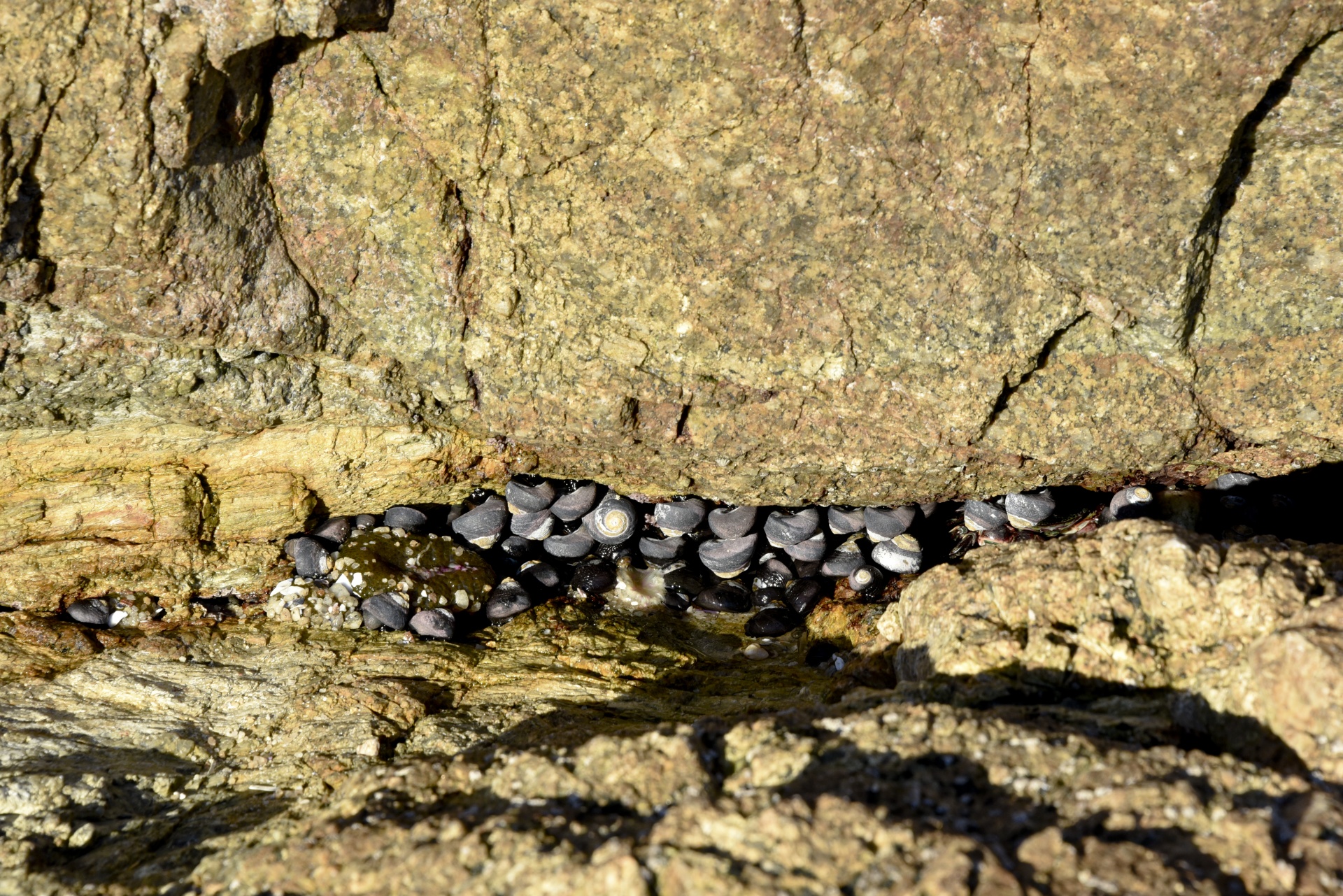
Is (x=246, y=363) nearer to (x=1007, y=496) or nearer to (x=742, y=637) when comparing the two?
(x=742, y=637)

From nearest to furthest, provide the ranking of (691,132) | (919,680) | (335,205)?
1. (919,680)
2. (691,132)
3. (335,205)

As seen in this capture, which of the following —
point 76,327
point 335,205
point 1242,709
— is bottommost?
point 1242,709

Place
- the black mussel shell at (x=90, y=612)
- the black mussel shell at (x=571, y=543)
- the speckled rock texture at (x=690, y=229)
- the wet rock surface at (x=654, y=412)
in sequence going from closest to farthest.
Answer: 1. the wet rock surface at (x=654, y=412)
2. the speckled rock texture at (x=690, y=229)
3. the black mussel shell at (x=90, y=612)
4. the black mussel shell at (x=571, y=543)

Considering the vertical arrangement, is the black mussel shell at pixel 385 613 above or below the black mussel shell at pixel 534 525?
below

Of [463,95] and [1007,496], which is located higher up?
[463,95]

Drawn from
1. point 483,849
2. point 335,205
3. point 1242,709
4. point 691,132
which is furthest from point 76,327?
point 1242,709

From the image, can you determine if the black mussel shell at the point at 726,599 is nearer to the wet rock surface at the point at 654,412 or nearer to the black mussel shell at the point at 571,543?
the wet rock surface at the point at 654,412

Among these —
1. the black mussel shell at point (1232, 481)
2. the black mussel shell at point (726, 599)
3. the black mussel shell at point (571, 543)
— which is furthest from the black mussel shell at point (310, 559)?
the black mussel shell at point (1232, 481)
